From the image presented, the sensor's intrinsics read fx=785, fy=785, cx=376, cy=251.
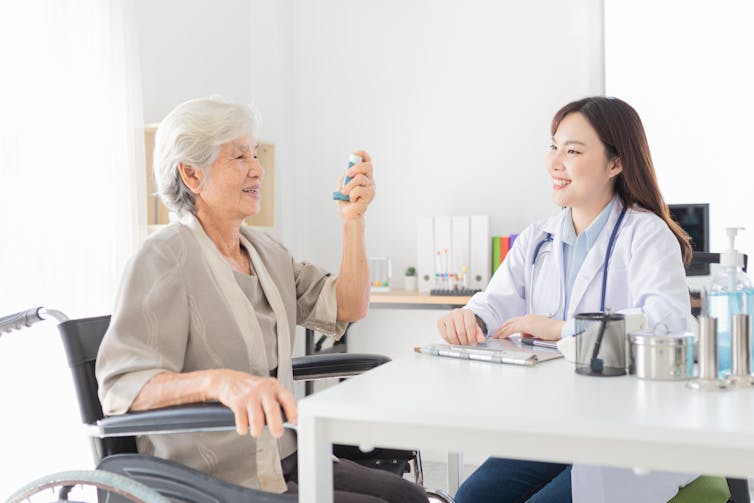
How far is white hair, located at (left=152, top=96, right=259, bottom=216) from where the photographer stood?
1.63 m

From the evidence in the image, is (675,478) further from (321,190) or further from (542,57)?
(321,190)

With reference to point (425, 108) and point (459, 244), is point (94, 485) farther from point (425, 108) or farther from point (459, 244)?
point (425, 108)

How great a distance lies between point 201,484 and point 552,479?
851 millimetres

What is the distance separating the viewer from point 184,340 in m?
1.45

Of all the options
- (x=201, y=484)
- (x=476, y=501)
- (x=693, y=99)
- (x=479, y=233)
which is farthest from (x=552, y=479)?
(x=693, y=99)

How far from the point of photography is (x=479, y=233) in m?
3.62

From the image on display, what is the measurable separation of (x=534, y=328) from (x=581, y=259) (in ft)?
0.88

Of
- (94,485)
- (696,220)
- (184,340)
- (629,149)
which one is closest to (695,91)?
(696,220)

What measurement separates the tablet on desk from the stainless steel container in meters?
0.21

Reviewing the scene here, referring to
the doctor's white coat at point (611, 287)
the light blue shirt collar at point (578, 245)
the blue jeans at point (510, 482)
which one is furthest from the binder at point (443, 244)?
the blue jeans at point (510, 482)

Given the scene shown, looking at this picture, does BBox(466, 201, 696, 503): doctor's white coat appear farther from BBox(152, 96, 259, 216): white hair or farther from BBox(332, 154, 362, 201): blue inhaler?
BBox(152, 96, 259, 216): white hair

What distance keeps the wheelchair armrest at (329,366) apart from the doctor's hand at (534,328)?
327 mm

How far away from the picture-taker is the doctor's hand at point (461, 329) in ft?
5.28

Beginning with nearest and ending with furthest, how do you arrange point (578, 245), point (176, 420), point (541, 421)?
point (541, 421) → point (176, 420) → point (578, 245)
